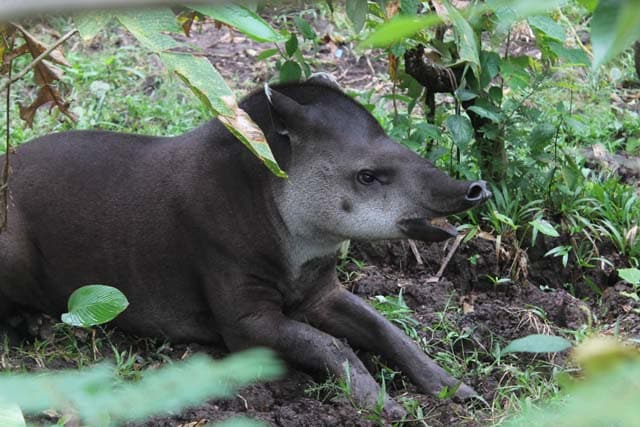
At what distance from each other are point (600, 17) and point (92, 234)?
4.12 metres

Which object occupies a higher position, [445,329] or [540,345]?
[540,345]

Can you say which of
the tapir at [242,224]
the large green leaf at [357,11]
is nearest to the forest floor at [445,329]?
the tapir at [242,224]

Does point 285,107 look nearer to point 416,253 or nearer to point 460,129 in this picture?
point 460,129

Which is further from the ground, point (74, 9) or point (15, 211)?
point (74, 9)

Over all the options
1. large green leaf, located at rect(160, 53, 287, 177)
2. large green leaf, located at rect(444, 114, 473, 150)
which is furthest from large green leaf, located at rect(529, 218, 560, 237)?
large green leaf, located at rect(160, 53, 287, 177)

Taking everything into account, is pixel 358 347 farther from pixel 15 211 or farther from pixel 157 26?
pixel 157 26

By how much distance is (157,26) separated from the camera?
2.02m

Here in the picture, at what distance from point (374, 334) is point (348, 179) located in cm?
73

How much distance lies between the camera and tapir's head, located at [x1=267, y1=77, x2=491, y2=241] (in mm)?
4336

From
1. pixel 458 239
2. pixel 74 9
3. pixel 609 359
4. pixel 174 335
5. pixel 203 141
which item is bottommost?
pixel 174 335

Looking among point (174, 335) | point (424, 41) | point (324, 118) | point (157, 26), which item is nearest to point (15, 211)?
point (174, 335)

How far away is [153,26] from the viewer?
2.04 m

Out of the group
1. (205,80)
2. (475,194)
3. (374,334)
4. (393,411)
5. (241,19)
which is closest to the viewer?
(241,19)

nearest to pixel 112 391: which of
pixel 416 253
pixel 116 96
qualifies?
pixel 416 253
